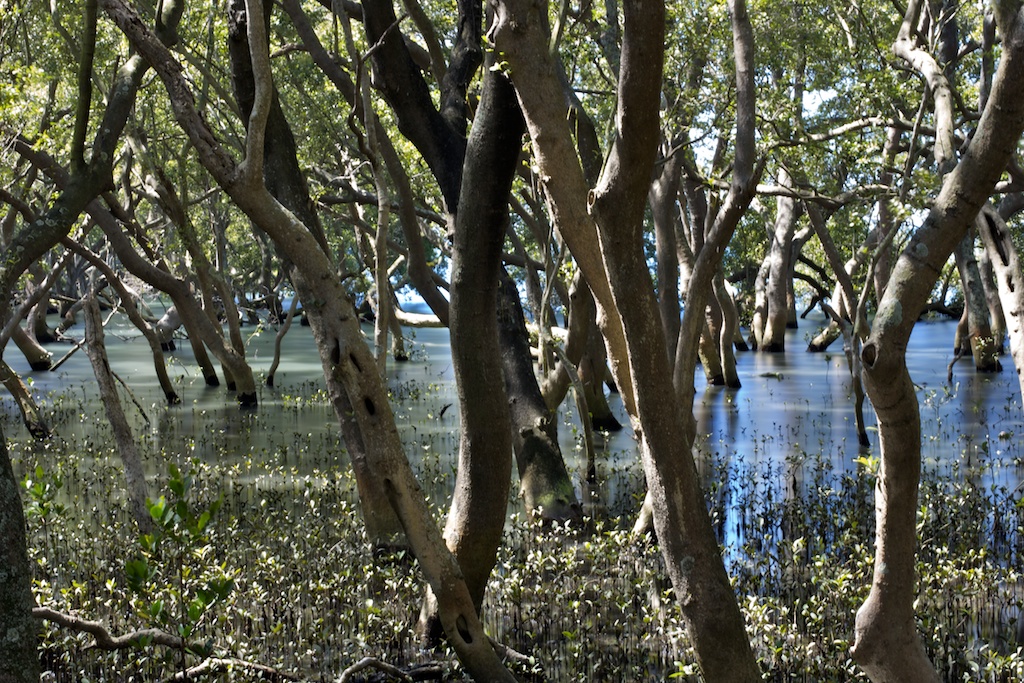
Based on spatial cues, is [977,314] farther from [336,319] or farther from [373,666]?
[336,319]

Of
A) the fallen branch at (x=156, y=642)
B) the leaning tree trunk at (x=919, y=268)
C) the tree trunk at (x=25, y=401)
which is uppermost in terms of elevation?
the leaning tree trunk at (x=919, y=268)

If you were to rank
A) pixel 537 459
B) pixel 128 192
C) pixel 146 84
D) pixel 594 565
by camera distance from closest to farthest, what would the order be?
pixel 594 565
pixel 537 459
pixel 146 84
pixel 128 192

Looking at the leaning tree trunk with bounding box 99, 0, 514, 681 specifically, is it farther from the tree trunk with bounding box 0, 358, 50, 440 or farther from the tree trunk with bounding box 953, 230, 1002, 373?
the tree trunk with bounding box 953, 230, 1002, 373

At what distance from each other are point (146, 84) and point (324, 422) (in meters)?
5.51

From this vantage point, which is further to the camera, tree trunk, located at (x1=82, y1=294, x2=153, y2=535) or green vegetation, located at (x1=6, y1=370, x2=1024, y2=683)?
tree trunk, located at (x1=82, y1=294, x2=153, y2=535)

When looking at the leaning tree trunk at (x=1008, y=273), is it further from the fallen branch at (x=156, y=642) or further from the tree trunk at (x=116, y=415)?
the tree trunk at (x=116, y=415)

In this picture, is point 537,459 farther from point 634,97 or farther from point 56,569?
point 634,97

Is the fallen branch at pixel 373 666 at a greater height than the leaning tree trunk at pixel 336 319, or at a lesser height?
lesser

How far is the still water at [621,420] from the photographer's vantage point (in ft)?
40.1

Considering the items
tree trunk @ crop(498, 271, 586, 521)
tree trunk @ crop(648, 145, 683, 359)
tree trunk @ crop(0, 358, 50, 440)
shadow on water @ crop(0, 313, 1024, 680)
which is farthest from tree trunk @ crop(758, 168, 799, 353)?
tree trunk @ crop(0, 358, 50, 440)

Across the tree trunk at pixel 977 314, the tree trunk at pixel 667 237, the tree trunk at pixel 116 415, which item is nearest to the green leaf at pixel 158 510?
the tree trunk at pixel 116 415

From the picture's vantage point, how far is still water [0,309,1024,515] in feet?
40.1

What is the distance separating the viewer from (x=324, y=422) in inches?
648

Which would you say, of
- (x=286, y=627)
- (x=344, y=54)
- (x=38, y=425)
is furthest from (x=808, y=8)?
(x=38, y=425)
